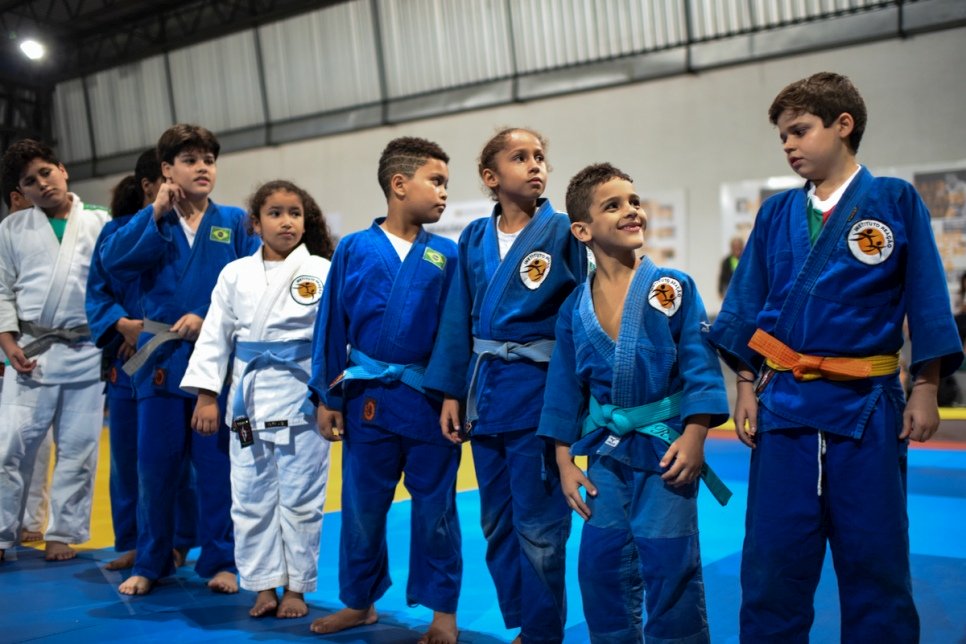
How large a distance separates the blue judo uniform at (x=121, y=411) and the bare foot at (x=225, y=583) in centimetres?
45

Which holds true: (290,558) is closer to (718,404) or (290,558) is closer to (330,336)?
(330,336)

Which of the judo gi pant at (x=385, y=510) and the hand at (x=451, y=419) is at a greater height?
the hand at (x=451, y=419)

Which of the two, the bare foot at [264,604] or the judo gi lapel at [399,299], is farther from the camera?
the bare foot at [264,604]

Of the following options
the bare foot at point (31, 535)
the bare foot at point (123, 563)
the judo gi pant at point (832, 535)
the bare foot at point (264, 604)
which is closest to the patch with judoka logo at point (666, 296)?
the judo gi pant at point (832, 535)

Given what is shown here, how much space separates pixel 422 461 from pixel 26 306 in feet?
7.45

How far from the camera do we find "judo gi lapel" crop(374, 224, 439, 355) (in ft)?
9.60

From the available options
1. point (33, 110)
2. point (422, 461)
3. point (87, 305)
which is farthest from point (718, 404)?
point (33, 110)

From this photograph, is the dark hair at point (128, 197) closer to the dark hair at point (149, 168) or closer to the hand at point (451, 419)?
the dark hair at point (149, 168)

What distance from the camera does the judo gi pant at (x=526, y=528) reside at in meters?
2.54

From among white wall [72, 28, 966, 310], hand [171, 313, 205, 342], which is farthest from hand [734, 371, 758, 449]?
white wall [72, 28, 966, 310]

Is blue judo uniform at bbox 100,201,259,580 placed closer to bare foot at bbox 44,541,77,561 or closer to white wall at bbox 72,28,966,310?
bare foot at bbox 44,541,77,561

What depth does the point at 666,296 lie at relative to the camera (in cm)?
227

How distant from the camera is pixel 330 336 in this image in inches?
120

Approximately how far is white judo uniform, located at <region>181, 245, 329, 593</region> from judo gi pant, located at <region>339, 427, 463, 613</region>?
0.24 metres
